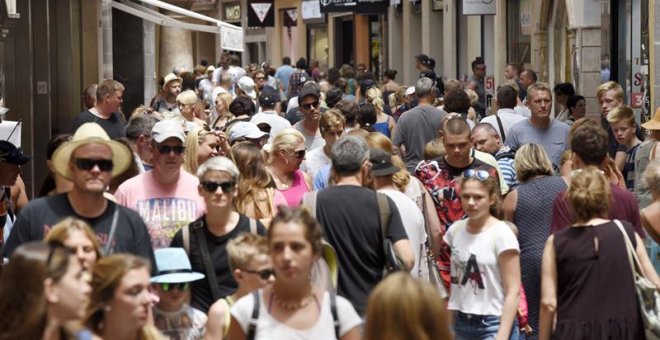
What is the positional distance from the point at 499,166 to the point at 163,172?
11.0ft

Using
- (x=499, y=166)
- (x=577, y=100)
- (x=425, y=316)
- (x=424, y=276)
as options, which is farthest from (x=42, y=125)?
(x=425, y=316)

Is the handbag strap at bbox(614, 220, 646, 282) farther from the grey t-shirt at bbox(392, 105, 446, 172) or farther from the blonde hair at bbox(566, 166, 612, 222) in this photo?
the grey t-shirt at bbox(392, 105, 446, 172)

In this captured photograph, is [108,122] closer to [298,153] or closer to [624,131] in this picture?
[624,131]

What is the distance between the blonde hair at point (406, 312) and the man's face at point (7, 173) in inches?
222

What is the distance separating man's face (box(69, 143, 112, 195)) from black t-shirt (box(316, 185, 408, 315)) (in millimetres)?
1257

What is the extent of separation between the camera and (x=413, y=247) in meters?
9.13

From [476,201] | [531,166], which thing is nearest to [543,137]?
[531,166]

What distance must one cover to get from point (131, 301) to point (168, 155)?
2.99 meters

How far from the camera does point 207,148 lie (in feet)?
35.3

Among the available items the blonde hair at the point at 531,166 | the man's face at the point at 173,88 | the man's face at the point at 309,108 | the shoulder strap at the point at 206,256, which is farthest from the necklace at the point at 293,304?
the man's face at the point at 173,88

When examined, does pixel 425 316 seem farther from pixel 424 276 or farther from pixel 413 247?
pixel 424 276

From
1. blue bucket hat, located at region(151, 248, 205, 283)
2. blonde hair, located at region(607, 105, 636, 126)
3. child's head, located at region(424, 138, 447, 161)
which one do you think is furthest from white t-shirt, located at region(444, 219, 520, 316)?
blonde hair, located at region(607, 105, 636, 126)

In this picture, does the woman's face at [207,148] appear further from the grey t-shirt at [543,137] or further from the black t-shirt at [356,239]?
the grey t-shirt at [543,137]

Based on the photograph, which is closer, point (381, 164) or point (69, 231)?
point (69, 231)
